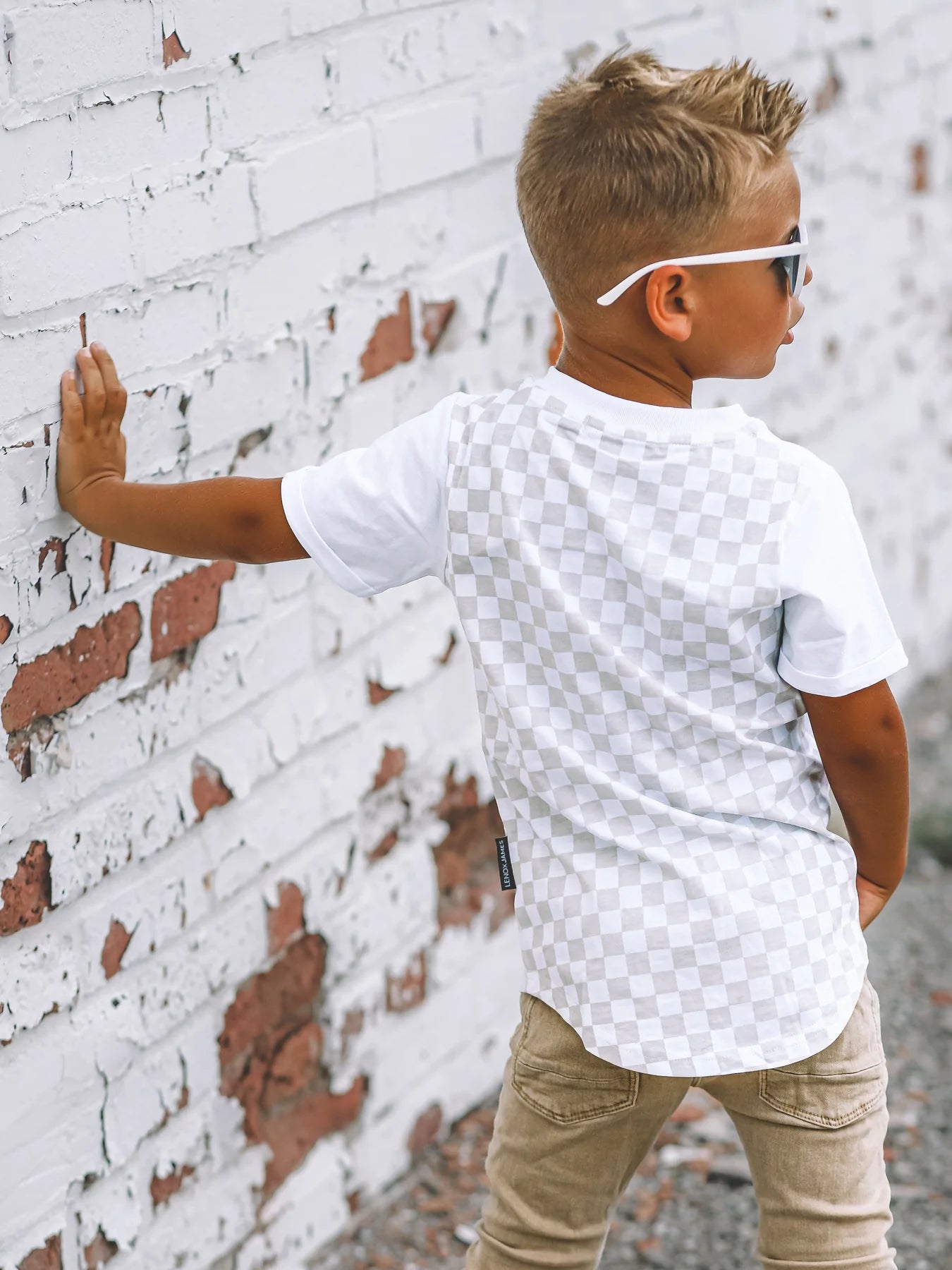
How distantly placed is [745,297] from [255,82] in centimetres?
73

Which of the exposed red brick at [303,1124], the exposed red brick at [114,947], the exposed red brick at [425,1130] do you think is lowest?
the exposed red brick at [425,1130]

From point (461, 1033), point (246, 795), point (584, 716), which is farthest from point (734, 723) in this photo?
point (461, 1033)

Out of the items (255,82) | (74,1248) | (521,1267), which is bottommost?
(74,1248)

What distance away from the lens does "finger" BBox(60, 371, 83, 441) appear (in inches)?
63.9

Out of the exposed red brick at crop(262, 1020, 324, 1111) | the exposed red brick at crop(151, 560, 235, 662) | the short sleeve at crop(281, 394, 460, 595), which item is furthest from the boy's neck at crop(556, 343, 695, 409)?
the exposed red brick at crop(262, 1020, 324, 1111)

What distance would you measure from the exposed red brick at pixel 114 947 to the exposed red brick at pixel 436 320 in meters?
0.92

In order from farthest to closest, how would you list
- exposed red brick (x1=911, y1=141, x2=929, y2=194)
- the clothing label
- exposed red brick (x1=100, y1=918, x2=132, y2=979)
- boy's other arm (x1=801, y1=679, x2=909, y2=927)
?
exposed red brick (x1=911, y1=141, x2=929, y2=194)
exposed red brick (x1=100, y1=918, x2=132, y2=979)
the clothing label
boy's other arm (x1=801, y1=679, x2=909, y2=927)

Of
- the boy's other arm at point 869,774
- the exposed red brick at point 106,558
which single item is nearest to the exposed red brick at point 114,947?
the exposed red brick at point 106,558

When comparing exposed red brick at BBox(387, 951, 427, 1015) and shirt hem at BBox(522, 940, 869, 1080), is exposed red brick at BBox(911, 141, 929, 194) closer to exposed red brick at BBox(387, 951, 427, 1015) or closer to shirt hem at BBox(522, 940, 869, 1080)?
exposed red brick at BBox(387, 951, 427, 1015)

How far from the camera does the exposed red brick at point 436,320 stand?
7.16ft

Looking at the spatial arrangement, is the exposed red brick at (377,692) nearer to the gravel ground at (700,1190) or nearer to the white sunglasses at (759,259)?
the gravel ground at (700,1190)

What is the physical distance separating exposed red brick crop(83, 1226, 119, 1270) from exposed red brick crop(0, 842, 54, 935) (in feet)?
1.45

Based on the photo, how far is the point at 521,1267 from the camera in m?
1.60

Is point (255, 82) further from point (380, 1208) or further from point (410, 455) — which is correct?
point (380, 1208)
